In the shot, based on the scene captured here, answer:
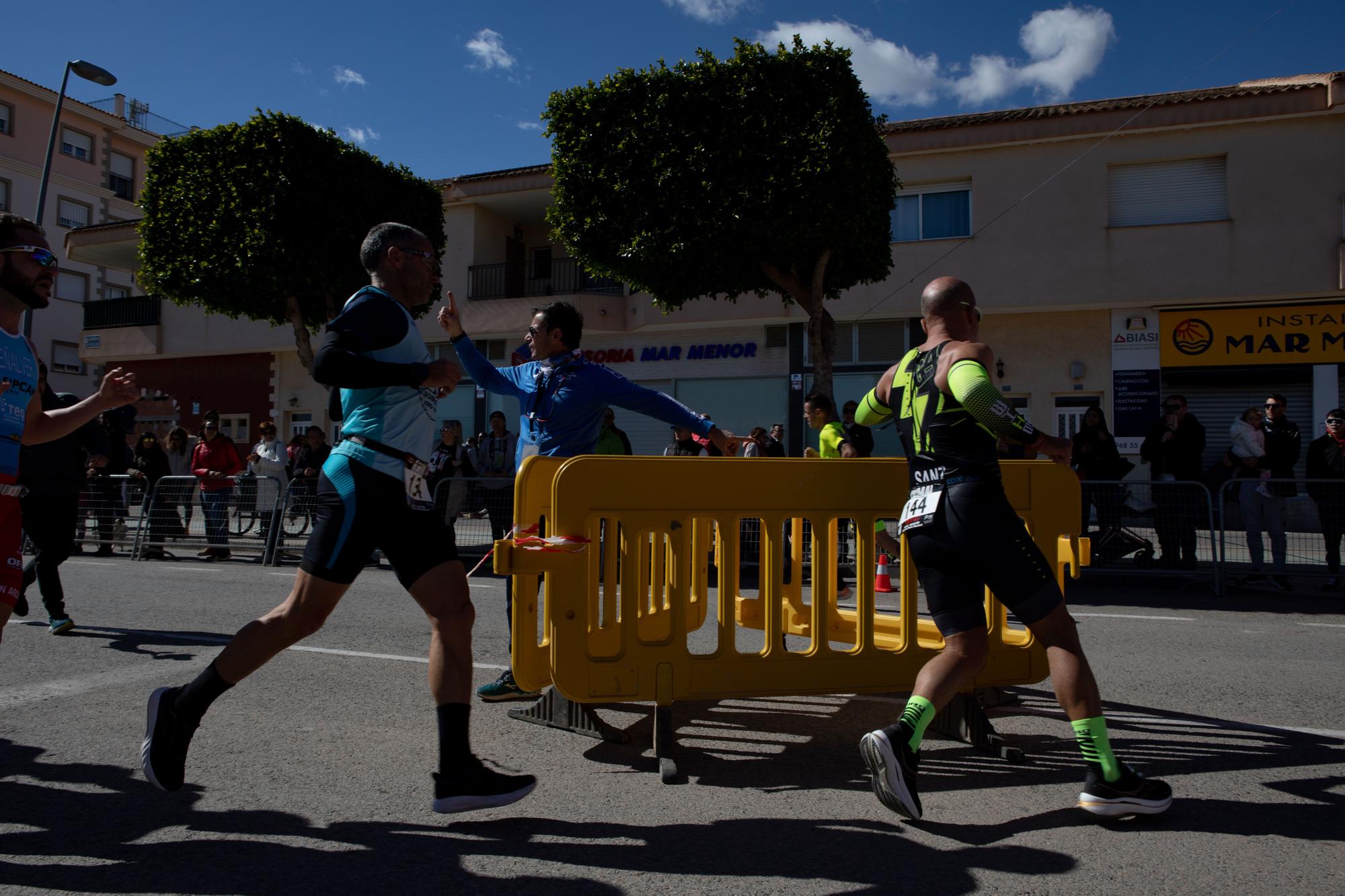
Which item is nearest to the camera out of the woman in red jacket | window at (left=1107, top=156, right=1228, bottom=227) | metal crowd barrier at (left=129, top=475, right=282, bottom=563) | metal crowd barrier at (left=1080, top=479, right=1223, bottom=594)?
metal crowd barrier at (left=1080, top=479, right=1223, bottom=594)

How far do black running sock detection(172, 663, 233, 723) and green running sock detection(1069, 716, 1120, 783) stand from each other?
9.11 ft

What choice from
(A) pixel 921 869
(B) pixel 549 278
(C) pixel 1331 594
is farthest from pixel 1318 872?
(B) pixel 549 278

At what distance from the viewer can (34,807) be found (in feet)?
10.1

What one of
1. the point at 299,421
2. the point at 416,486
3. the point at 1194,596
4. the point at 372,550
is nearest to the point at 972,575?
the point at 416,486

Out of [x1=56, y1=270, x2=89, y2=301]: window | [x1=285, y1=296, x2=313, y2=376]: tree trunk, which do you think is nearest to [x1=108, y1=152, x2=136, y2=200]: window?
[x1=56, y1=270, x2=89, y2=301]: window

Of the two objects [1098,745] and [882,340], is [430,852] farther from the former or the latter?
[882,340]

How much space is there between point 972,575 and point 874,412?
2.62ft

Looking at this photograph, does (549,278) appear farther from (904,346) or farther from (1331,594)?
A: (1331,594)

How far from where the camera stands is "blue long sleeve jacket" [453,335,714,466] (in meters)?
4.39

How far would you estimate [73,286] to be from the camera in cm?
3850

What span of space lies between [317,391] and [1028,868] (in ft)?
91.8

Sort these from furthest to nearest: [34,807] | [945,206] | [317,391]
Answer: [317,391], [945,206], [34,807]

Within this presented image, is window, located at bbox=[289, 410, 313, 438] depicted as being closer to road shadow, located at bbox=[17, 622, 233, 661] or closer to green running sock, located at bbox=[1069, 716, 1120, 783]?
road shadow, located at bbox=[17, 622, 233, 661]

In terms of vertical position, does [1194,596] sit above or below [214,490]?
below
